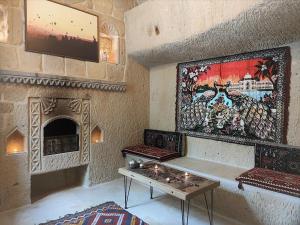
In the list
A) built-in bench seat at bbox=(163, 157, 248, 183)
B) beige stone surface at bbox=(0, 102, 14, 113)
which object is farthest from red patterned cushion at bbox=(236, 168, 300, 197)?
beige stone surface at bbox=(0, 102, 14, 113)

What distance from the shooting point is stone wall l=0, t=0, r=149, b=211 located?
9.80 feet

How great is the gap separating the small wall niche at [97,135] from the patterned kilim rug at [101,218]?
1.22 metres

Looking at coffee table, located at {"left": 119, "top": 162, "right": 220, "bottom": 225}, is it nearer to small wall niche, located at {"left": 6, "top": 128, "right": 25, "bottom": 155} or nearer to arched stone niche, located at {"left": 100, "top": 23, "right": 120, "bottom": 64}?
small wall niche, located at {"left": 6, "top": 128, "right": 25, "bottom": 155}

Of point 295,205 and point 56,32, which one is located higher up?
point 56,32

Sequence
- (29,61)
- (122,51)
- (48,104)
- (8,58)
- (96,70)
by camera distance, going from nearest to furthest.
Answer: (8,58) < (29,61) < (48,104) < (96,70) < (122,51)

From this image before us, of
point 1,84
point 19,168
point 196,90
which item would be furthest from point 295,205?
A: point 1,84

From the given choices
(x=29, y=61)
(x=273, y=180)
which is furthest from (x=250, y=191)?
(x=29, y=61)

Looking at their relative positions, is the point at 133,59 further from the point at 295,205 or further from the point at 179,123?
the point at 295,205

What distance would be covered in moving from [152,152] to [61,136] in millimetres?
1500

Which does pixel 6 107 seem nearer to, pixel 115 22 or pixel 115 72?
pixel 115 72

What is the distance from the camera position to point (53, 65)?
11.0 ft

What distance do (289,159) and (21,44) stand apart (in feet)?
12.3

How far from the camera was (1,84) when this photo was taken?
2926 mm

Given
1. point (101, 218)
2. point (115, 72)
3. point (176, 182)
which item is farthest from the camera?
point (115, 72)
